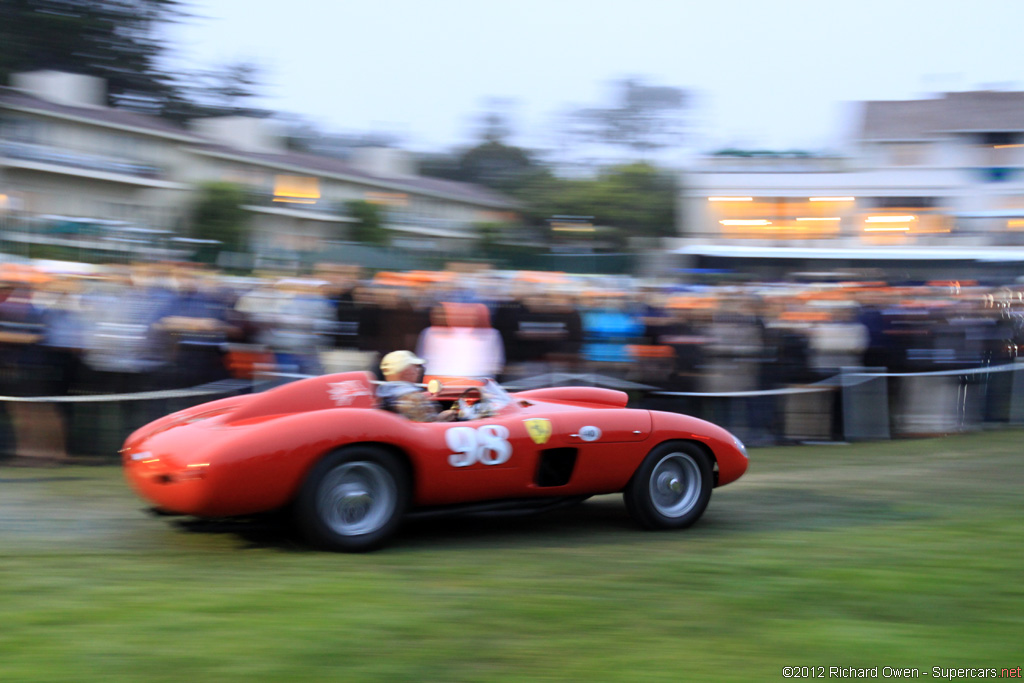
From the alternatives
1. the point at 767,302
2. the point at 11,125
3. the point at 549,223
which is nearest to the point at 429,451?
the point at 767,302

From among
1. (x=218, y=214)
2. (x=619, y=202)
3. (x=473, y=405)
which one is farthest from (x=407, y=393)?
(x=619, y=202)

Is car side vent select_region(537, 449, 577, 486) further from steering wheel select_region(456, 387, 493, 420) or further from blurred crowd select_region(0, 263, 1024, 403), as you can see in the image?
blurred crowd select_region(0, 263, 1024, 403)

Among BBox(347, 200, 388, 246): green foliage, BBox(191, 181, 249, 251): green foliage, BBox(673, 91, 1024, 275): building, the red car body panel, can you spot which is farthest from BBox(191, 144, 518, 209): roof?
the red car body panel

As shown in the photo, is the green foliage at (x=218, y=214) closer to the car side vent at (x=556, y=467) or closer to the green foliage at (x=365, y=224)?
the green foliage at (x=365, y=224)

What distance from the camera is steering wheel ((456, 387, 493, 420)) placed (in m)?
5.91

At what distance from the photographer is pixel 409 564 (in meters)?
5.07

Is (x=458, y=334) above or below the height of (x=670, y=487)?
above

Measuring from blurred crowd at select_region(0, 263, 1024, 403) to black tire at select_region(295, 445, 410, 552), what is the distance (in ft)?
→ 12.6

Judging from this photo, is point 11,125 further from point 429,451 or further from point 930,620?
point 930,620

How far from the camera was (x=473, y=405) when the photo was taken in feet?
19.6

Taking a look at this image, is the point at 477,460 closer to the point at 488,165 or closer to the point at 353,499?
the point at 353,499

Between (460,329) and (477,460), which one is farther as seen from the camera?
(460,329)

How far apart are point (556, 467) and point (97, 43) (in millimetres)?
50639

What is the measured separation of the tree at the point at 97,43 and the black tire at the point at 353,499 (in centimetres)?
4274
